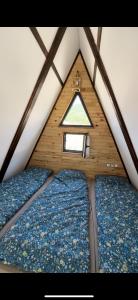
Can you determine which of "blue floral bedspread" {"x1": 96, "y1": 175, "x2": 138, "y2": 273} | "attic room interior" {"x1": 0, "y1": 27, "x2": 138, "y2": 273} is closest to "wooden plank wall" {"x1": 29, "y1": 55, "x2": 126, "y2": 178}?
"attic room interior" {"x1": 0, "y1": 27, "x2": 138, "y2": 273}

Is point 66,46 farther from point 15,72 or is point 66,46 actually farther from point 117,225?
point 117,225

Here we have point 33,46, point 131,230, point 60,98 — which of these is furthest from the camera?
point 60,98

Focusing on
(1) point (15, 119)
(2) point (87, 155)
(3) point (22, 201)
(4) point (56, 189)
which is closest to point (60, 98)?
(2) point (87, 155)

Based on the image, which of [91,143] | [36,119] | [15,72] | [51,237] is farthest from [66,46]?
[51,237]

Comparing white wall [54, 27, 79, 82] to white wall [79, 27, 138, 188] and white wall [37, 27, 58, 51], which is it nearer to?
white wall [37, 27, 58, 51]

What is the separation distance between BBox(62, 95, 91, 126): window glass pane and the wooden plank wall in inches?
4.6

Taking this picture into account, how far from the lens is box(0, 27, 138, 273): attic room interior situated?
57.2 inches

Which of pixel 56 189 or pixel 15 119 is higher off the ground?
pixel 15 119

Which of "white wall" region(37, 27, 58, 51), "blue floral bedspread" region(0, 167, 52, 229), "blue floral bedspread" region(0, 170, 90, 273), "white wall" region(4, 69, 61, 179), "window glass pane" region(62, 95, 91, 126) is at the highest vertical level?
"window glass pane" region(62, 95, 91, 126)
